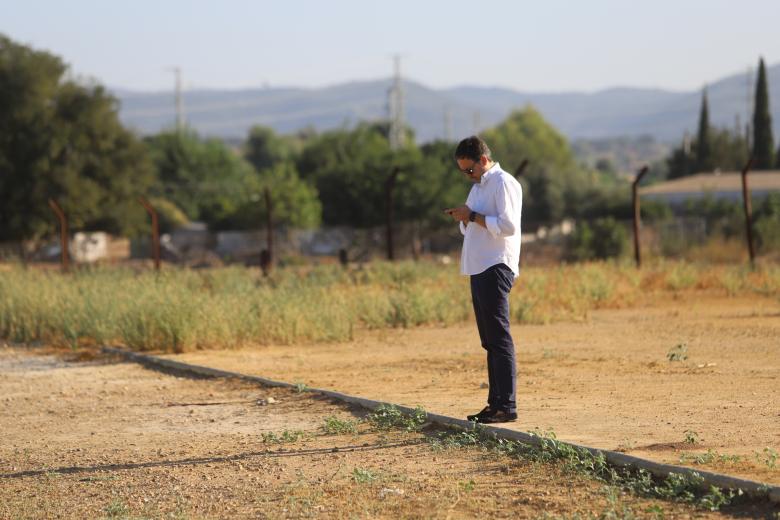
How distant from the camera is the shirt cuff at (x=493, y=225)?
28.3 ft

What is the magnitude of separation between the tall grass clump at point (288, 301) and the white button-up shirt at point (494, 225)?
7.33m

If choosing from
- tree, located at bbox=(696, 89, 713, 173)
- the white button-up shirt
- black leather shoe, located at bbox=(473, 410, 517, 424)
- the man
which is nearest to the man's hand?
the man

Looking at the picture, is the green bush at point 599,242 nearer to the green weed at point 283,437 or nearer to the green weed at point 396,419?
the green weed at point 396,419

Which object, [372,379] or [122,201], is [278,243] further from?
[372,379]

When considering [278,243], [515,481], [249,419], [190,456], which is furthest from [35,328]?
[278,243]

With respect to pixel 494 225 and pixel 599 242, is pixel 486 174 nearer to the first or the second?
pixel 494 225

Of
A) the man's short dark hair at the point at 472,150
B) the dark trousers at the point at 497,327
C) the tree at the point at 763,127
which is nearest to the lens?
the dark trousers at the point at 497,327

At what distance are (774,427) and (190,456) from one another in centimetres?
380

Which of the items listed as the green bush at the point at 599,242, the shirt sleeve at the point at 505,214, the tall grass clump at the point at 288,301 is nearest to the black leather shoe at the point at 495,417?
the shirt sleeve at the point at 505,214

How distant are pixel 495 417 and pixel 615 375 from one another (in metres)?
3.08

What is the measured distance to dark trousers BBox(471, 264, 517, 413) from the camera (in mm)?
8766

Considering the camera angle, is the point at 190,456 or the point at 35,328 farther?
the point at 35,328

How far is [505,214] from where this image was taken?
341 inches

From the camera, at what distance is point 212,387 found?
12430 millimetres
